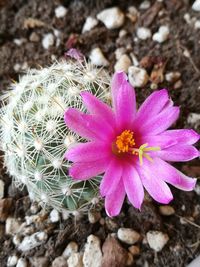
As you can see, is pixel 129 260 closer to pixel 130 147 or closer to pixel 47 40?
pixel 130 147

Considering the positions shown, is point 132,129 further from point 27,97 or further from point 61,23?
point 61,23

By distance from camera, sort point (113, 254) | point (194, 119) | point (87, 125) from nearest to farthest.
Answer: point (87, 125) → point (113, 254) → point (194, 119)

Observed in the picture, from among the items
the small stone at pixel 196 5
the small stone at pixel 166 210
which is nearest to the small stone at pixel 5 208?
the small stone at pixel 166 210

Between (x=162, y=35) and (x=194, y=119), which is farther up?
(x=162, y=35)

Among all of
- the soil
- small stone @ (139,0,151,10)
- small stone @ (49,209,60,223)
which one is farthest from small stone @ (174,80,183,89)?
small stone @ (49,209,60,223)

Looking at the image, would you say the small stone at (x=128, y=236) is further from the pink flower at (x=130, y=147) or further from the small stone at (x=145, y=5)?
the small stone at (x=145, y=5)

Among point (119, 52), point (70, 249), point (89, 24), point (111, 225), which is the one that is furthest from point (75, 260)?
point (89, 24)

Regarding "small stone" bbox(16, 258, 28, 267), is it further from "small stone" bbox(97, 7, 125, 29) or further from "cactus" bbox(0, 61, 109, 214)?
Answer: "small stone" bbox(97, 7, 125, 29)
